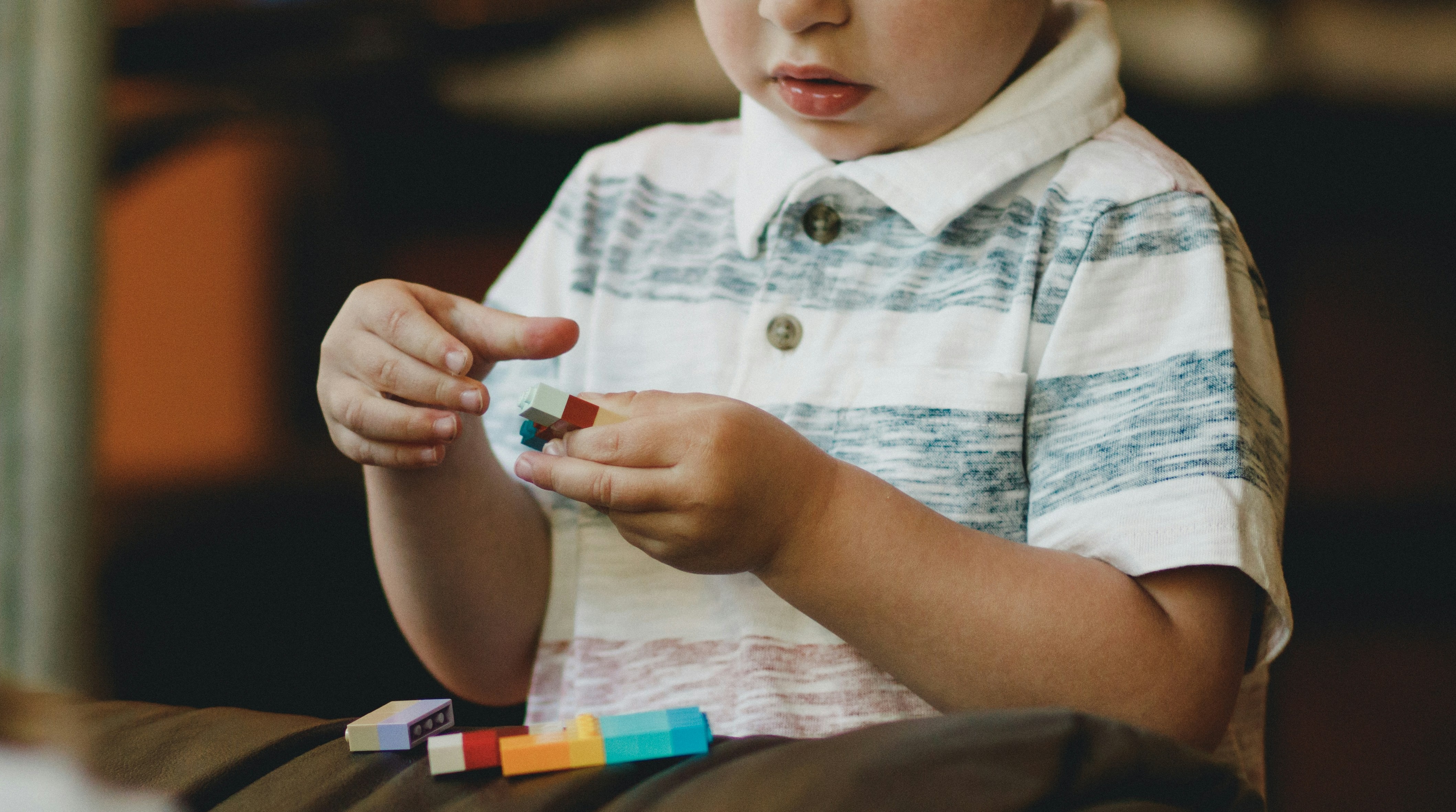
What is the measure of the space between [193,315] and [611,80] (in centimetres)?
61

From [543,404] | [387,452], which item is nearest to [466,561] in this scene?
[387,452]

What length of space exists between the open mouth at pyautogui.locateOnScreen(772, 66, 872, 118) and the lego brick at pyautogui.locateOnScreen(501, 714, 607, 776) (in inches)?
13.2

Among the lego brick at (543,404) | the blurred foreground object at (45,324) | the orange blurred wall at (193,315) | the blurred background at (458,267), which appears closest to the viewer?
the blurred foreground object at (45,324)

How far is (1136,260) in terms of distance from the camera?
51cm

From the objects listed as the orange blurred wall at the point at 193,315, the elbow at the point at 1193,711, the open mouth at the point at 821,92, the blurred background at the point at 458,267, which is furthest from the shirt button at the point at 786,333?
the orange blurred wall at the point at 193,315

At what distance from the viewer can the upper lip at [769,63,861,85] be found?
0.52m

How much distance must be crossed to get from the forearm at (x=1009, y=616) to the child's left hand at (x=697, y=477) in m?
0.02

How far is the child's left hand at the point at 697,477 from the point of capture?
428 millimetres

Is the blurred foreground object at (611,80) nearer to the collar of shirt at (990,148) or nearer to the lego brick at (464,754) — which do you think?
the collar of shirt at (990,148)

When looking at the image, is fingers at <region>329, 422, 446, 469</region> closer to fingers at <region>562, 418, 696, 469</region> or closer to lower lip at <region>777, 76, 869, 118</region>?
fingers at <region>562, 418, 696, 469</region>

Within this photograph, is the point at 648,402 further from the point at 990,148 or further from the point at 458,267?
the point at 458,267

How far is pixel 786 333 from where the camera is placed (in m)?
0.58

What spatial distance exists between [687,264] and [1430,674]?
68cm

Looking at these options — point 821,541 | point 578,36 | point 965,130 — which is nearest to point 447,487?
point 821,541
